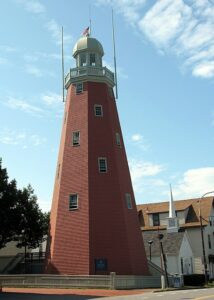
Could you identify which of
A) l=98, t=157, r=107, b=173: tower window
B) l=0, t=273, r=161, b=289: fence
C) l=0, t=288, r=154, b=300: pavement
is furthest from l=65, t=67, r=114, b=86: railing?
l=0, t=288, r=154, b=300: pavement

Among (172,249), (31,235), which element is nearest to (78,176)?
(31,235)

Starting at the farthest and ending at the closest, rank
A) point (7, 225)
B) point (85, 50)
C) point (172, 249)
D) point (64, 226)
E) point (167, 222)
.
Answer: point (167, 222)
point (172, 249)
point (85, 50)
point (64, 226)
point (7, 225)

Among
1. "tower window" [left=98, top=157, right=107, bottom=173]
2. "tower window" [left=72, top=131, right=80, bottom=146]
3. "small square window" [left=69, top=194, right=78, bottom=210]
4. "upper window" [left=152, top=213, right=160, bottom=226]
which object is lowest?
"small square window" [left=69, top=194, right=78, bottom=210]

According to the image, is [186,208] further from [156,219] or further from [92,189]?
[92,189]

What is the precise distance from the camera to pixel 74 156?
40.1 m

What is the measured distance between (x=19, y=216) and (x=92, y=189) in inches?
264

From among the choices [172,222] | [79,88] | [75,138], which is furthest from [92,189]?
[172,222]

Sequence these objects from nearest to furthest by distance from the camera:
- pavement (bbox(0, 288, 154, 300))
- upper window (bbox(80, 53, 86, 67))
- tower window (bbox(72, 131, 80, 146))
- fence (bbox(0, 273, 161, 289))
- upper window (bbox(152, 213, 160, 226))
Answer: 1. pavement (bbox(0, 288, 154, 300))
2. fence (bbox(0, 273, 161, 289))
3. tower window (bbox(72, 131, 80, 146))
4. upper window (bbox(80, 53, 86, 67))
5. upper window (bbox(152, 213, 160, 226))

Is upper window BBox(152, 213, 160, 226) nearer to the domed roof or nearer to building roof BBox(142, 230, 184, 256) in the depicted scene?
building roof BBox(142, 230, 184, 256)

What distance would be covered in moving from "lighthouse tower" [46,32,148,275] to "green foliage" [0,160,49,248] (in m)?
1.98

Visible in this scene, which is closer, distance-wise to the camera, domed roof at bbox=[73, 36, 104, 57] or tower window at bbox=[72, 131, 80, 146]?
tower window at bbox=[72, 131, 80, 146]

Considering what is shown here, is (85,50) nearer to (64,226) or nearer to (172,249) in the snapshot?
(64,226)

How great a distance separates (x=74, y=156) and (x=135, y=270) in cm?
1156

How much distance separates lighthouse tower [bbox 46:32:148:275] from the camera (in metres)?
36.9
